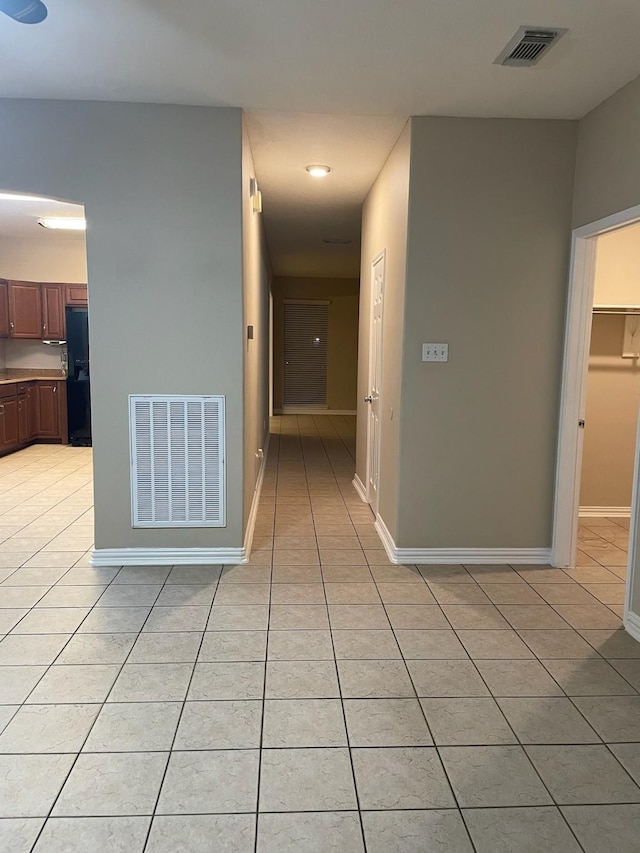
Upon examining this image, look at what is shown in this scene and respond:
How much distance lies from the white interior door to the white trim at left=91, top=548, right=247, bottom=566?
128cm

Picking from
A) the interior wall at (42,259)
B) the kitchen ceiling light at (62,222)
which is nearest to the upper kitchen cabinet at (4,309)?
the interior wall at (42,259)

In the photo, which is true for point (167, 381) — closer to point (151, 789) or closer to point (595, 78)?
point (151, 789)

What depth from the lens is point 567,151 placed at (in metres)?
3.32

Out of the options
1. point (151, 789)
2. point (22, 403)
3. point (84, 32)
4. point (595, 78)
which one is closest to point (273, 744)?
point (151, 789)

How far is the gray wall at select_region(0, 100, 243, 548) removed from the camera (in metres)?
3.17

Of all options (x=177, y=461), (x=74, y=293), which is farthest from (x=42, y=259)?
(x=177, y=461)

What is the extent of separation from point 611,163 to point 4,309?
6.76m

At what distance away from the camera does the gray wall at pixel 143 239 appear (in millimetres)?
3172

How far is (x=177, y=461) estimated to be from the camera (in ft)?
11.3

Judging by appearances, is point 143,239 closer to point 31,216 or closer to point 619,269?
point 619,269

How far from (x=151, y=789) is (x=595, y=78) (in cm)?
338

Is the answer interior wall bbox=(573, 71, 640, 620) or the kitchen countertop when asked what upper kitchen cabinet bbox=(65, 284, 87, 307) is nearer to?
the kitchen countertop

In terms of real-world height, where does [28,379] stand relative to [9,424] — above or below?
above

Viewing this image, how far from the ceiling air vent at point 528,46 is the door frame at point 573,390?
3.16 feet
